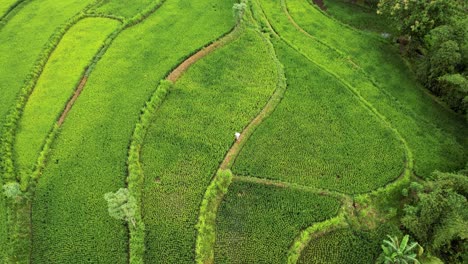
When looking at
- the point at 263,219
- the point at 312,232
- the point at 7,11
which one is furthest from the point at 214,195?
the point at 7,11

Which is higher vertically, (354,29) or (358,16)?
(358,16)

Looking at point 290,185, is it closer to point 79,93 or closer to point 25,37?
point 79,93

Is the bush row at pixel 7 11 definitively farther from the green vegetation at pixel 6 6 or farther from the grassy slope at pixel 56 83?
the grassy slope at pixel 56 83

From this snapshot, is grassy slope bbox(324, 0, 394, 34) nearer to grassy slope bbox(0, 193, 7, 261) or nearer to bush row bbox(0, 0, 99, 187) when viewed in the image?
bush row bbox(0, 0, 99, 187)

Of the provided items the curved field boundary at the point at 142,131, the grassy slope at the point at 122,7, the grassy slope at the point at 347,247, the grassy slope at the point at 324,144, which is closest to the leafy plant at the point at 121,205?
the curved field boundary at the point at 142,131

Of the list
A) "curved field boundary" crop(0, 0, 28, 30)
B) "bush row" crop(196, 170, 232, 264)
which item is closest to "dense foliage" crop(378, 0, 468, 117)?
"bush row" crop(196, 170, 232, 264)

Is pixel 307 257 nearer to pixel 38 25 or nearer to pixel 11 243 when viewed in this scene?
pixel 11 243
